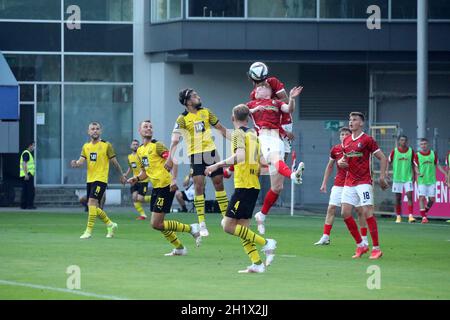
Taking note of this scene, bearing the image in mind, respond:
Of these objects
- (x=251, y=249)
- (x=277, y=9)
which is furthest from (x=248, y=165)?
(x=277, y=9)

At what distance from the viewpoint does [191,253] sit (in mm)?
18781

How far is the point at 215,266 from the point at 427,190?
53.2ft

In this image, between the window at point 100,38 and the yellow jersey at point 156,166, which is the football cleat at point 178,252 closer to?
the yellow jersey at point 156,166

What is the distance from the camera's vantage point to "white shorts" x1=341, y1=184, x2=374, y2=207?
18.5 metres

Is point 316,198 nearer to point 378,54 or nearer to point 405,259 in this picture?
point 378,54

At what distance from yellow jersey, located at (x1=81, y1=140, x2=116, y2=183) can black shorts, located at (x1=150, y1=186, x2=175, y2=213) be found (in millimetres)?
4403

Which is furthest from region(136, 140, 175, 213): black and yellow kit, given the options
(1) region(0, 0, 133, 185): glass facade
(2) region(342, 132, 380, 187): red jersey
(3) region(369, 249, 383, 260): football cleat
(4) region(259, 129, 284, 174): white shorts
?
(1) region(0, 0, 133, 185): glass facade

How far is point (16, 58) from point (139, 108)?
4.80 meters

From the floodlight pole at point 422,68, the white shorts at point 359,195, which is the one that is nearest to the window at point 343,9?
the floodlight pole at point 422,68

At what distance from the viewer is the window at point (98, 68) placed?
136 feet

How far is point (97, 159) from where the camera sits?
75.9ft

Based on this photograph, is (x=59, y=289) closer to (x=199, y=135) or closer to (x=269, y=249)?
(x=269, y=249)

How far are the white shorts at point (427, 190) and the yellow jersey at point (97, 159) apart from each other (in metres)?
11.2
